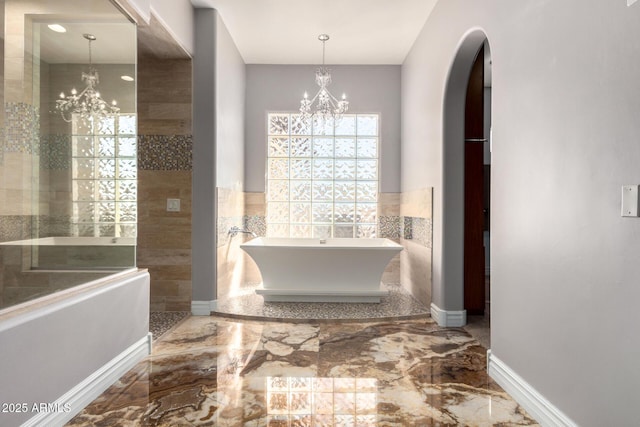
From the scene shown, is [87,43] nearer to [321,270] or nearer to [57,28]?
[57,28]

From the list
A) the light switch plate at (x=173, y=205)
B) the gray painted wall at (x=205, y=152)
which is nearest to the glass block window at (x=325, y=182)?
the gray painted wall at (x=205, y=152)

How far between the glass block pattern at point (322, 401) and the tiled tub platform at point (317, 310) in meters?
1.17

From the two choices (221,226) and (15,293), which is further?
(221,226)

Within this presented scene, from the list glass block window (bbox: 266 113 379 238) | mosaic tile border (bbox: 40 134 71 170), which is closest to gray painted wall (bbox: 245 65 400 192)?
glass block window (bbox: 266 113 379 238)

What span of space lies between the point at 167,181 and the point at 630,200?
3.41m

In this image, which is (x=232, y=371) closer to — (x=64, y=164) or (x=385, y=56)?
(x=64, y=164)

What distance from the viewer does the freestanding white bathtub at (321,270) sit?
3807mm

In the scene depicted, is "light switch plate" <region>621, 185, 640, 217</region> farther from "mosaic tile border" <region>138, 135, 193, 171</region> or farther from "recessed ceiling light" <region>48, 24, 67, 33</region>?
"mosaic tile border" <region>138, 135, 193, 171</region>

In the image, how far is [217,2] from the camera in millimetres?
3549

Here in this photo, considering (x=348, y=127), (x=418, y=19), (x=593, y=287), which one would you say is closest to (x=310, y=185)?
(x=348, y=127)

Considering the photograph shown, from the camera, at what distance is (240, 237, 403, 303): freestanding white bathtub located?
12.5ft

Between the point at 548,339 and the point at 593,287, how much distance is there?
0.42 metres

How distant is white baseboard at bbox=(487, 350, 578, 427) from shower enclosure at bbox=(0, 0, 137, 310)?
7.57 ft

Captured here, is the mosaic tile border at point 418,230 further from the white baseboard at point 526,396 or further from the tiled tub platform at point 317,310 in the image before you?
the white baseboard at point 526,396
